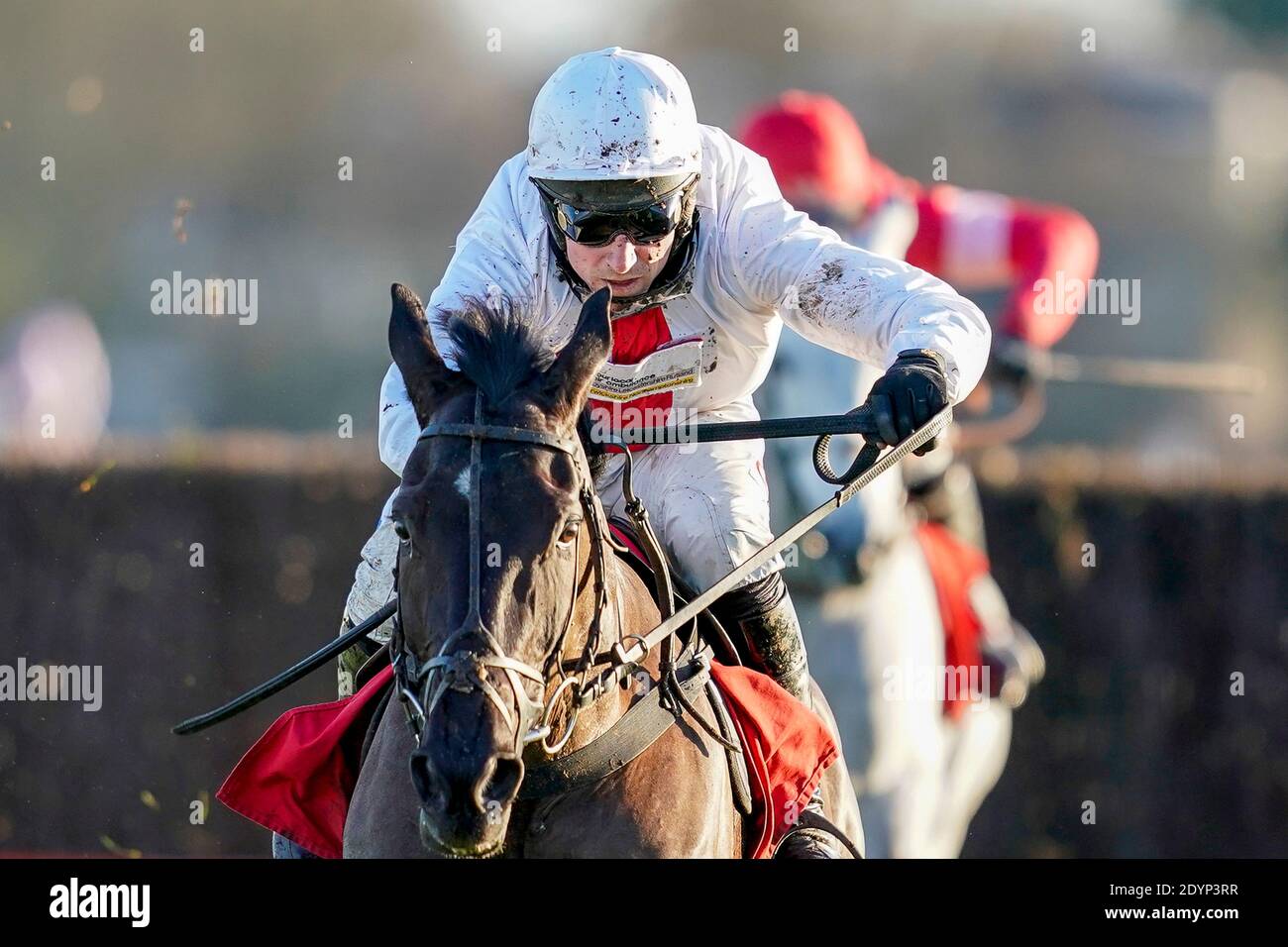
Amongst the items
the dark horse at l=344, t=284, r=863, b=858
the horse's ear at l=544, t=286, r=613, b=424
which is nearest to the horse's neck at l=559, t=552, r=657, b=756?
the dark horse at l=344, t=284, r=863, b=858

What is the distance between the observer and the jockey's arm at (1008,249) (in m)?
11.1

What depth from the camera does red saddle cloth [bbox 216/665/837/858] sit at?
470 cm

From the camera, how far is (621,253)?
4.84 metres

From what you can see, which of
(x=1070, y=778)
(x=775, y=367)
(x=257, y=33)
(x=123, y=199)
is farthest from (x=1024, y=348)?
(x=257, y=33)

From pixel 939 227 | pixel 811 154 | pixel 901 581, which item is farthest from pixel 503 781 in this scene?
pixel 939 227

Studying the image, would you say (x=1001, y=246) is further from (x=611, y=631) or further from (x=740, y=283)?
(x=611, y=631)

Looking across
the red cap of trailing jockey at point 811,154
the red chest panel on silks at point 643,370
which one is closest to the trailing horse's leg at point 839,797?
the red chest panel on silks at point 643,370

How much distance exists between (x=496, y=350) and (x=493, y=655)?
74 cm

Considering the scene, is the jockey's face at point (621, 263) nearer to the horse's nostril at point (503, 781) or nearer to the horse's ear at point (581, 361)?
the horse's ear at point (581, 361)

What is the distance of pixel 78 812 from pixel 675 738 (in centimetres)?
592
